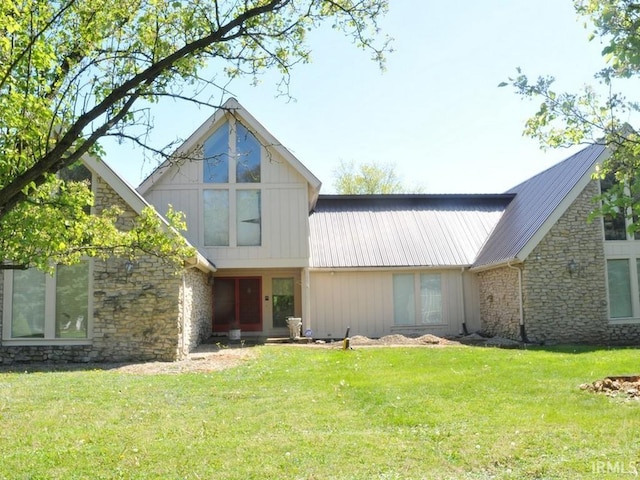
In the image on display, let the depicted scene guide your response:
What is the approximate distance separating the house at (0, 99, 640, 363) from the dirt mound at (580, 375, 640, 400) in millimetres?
7426

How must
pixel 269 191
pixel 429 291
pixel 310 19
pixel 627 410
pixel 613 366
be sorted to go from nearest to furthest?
1. pixel 310 19
2. pixel 627 410
3. pixel 613 366
4. pixel 269 191
5. pixel 429 291

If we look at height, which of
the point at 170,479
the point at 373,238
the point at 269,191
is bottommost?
the point at 170,479

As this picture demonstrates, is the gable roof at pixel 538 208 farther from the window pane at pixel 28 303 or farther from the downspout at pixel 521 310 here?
the window pane at pixel 28 303

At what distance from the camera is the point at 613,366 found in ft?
35.0

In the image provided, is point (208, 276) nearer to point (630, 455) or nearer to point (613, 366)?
point (613, 366)

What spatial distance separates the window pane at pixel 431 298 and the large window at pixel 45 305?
36.0 ft

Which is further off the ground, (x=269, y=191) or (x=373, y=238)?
(x=269, y=191)

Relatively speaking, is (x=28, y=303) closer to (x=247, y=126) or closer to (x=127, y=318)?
(x=127, y=318)

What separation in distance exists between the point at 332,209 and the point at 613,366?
13.4 meters

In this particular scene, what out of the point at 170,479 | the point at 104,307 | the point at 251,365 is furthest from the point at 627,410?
the point at 104,307

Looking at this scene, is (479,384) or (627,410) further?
(479,384)

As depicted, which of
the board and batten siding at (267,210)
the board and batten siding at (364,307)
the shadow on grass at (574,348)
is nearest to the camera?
the shadow on grass at (574,348)

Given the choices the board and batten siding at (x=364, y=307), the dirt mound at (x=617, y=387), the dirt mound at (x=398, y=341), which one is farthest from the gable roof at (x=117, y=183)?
the dirt mound at (x=617, y=387)

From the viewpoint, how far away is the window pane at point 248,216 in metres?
17.6
